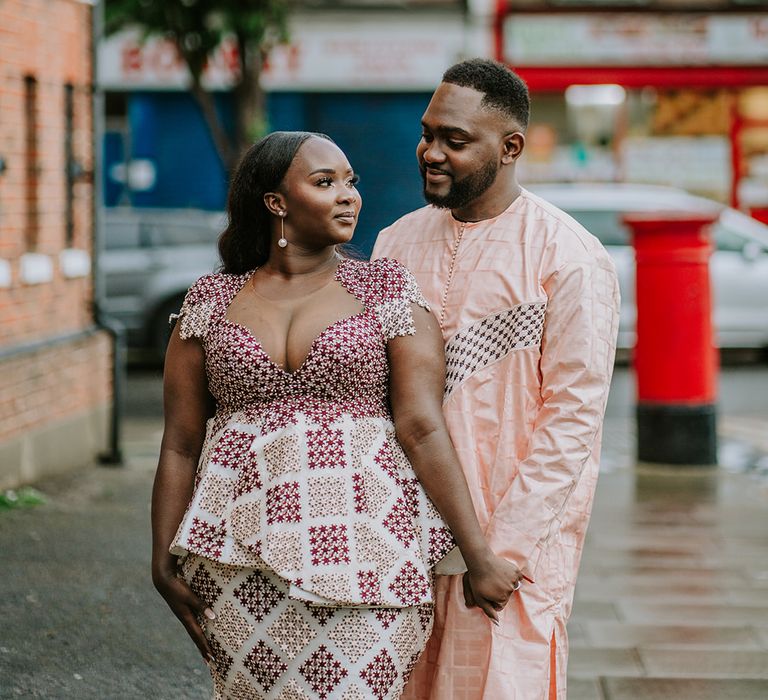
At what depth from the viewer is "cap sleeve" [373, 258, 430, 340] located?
2959 mm

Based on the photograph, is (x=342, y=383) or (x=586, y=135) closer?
(x=342, y=383)

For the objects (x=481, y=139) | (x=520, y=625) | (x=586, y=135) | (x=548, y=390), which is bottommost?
(x=520, y=625)

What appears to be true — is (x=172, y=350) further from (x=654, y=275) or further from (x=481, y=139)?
(x=654, y=275)

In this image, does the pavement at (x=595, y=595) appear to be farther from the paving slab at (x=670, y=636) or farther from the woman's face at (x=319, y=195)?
the woman's face at (x=319, y=195)

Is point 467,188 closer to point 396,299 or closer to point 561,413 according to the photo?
point 396,299

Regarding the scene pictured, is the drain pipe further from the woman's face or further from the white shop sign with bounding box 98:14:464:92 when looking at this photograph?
the white shop sign with bounding box 98:14:464:92

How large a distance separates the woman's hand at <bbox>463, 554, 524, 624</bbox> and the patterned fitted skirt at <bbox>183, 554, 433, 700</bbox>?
12 centimetres

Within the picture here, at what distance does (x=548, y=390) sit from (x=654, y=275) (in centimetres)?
601

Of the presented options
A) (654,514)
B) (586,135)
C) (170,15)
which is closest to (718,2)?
(586,135)

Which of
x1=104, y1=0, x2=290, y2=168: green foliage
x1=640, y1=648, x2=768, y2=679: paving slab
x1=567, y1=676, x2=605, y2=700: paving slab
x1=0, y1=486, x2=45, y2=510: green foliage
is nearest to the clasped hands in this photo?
x1=567, y1=676, x2=605, y2=700: paving slab

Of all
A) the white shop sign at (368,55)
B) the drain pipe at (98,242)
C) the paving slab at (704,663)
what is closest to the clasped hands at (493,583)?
the paving slab at (704,663)

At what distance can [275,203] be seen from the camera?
301 cm

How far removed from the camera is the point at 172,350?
10.0 feet

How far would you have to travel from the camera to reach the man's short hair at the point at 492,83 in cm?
311
